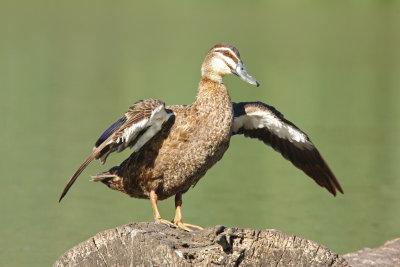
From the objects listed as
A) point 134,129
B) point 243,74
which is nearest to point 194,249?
Result: point 134,129

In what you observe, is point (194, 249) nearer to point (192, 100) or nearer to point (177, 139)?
point (177, 139)

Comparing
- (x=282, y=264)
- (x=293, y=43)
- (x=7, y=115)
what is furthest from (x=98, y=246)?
(x=293, y=43)

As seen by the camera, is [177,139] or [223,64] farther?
[223,64]

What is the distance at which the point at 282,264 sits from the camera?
6.88 meters

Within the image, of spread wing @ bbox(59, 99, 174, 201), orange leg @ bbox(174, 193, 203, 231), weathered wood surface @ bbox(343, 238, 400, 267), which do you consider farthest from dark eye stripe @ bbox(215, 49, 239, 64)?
weathered wood surface @ bbox(343, 238, 400, 267)

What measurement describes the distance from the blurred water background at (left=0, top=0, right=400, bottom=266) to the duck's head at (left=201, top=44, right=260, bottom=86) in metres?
3.12

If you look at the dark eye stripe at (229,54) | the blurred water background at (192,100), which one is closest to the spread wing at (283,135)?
the dark eye stripe at (229,54)

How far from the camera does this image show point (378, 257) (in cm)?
872

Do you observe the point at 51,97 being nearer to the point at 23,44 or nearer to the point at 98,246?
the point at 23,44

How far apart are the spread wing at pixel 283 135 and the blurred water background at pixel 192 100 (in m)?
2.33

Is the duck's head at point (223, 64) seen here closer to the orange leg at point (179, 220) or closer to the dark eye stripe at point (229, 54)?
the dark eye stripe at point (229, 54)

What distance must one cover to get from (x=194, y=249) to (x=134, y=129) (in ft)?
5.86

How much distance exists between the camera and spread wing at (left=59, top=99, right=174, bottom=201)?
8.03m

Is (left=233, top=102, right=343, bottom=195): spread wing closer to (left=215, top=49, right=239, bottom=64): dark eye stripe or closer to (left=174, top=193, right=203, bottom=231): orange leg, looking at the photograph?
(left=215, top=49, right=239, bottom=64): dark eye stripe
